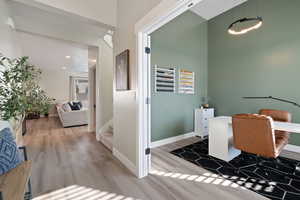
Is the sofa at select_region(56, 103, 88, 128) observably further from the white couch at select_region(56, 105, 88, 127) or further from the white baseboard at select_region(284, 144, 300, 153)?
the white baseboard at select_region(284, 144, 300, 153)

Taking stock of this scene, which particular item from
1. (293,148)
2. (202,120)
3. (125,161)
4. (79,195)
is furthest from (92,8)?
(293,148)

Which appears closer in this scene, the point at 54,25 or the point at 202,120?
the point at 54,25

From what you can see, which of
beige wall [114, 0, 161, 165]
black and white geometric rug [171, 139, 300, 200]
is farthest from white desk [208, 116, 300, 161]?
beige wall [114, 0, 161, 165]

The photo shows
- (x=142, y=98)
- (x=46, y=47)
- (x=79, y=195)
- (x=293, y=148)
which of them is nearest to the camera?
(x=79, y=195)

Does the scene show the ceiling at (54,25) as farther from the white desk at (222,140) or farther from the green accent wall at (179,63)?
the white desk at (222,140)

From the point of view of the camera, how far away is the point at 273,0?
3.10 meters

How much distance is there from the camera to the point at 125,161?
2.31m

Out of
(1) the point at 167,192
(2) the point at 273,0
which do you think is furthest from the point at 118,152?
(2) the point at 273,0

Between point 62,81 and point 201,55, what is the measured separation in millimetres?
7952

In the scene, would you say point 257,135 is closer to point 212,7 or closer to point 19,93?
point 19,93

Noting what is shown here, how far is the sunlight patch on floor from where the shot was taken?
156 centimetres

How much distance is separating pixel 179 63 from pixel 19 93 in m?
3.25

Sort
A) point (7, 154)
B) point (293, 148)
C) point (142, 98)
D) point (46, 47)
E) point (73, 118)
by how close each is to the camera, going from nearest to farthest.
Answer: point (7, 154) → point (142, 98) → point (293, 148) → point (46, 47) → point (73, 118)

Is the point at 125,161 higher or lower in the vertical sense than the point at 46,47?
lower
